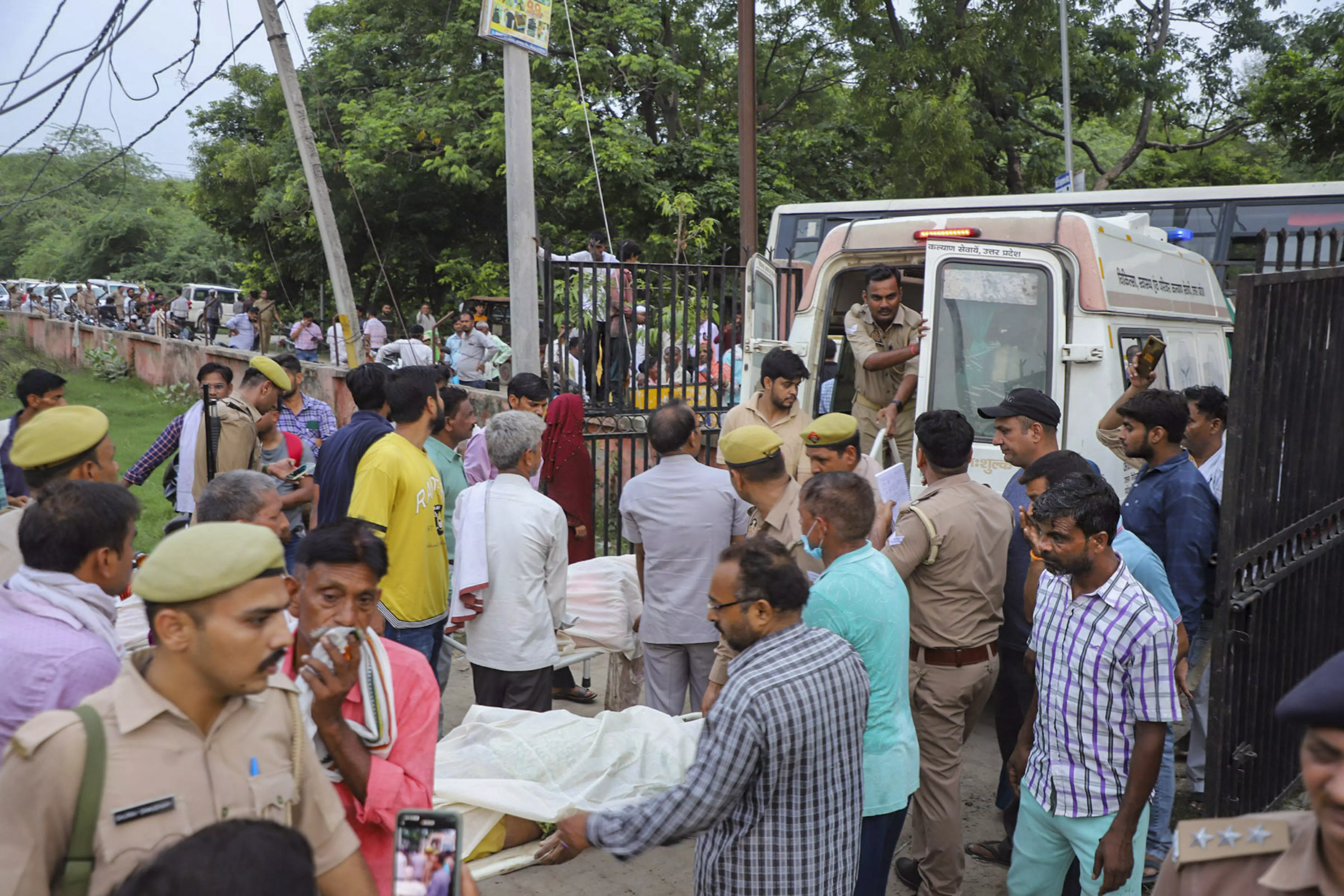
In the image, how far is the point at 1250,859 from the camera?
5.71ft

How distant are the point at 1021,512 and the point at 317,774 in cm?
267

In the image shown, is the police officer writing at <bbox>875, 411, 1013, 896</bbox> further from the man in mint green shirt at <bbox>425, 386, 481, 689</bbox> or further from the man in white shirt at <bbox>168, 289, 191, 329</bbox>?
the man in white shirt at <bbox>168, 289, 191, 329</bbox>

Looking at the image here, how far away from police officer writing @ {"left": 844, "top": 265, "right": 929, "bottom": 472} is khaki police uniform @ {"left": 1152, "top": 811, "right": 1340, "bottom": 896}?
4878 mm

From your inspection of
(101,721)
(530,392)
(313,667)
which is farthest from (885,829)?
(530,392)

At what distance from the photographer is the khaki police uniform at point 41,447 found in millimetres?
3564

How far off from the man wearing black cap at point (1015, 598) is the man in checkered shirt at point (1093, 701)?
1160 mm

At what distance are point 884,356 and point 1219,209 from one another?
5681mm

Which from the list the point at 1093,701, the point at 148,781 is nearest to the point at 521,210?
the point at 1093,701

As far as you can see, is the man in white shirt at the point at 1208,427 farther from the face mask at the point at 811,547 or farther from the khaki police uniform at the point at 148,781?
the khaki police uniform at the point at 148,781

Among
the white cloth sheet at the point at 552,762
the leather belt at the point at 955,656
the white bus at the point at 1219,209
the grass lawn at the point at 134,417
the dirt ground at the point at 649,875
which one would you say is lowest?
the dirt ground at the point at 649,875

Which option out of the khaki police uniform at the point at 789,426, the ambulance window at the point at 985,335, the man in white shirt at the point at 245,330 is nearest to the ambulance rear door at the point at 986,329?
the ambulance window at the point at 985,335

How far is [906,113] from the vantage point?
54.7ft

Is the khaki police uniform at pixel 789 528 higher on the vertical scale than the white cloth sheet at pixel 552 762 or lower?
higher

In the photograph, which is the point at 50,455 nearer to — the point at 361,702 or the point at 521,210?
the point at 361,702
